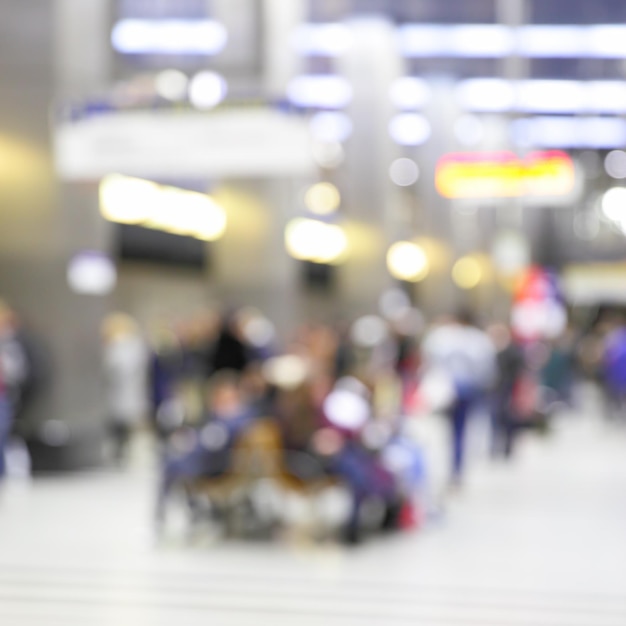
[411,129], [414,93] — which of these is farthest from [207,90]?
[411,129]

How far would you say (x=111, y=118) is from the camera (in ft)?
43.5

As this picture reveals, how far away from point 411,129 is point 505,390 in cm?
2705

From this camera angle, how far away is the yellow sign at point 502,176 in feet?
69.3

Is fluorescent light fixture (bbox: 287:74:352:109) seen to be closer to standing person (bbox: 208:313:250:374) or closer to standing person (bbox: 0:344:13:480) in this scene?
standing person (bbox: 208:313:250:374)

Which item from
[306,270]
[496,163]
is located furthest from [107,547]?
[306,270]

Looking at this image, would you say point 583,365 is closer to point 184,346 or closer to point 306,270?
point 306,270

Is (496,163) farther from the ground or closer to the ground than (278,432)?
farther from the ground

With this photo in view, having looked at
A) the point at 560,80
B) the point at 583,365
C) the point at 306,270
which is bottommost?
the point at 583,365

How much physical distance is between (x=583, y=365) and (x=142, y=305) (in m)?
15.5

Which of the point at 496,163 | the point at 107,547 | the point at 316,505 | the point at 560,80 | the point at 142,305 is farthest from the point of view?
the point at 560,80

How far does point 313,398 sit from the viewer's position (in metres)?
10.5

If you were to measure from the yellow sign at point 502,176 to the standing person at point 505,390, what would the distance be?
126 inches

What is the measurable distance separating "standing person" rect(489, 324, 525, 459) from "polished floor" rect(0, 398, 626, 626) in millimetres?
3860

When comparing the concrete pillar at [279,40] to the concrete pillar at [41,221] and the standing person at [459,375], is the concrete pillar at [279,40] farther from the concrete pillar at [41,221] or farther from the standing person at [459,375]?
the standing person at [459,375]
